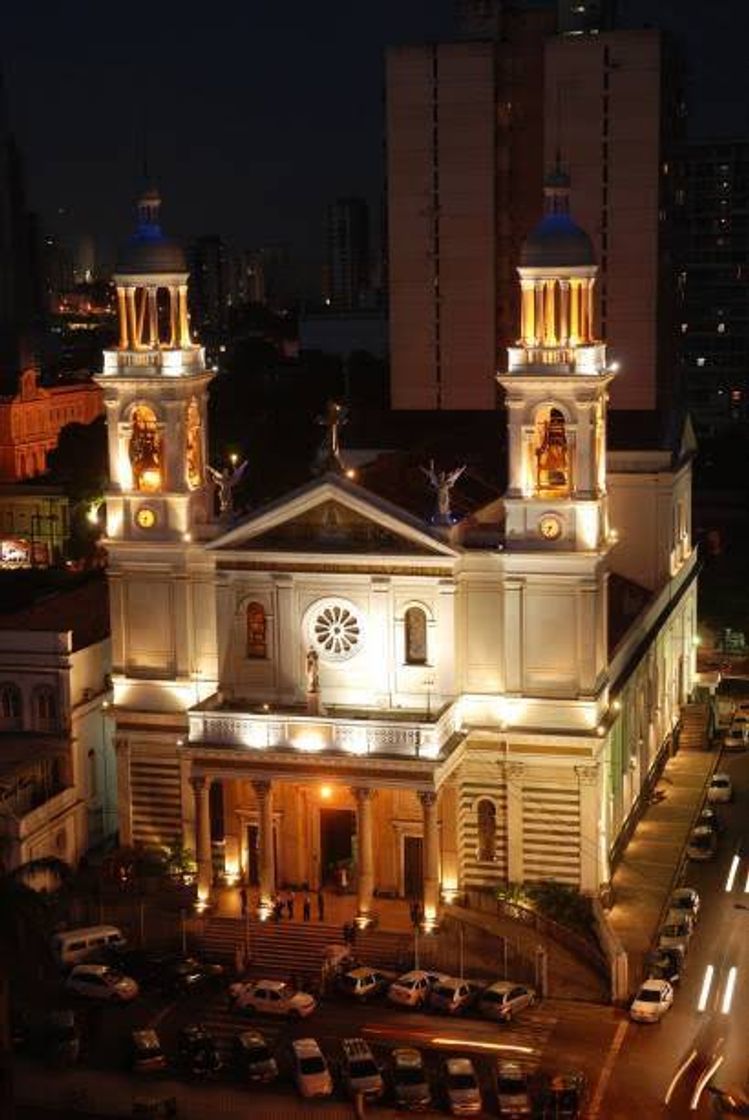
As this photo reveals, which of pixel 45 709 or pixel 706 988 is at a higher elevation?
pixel 45 709

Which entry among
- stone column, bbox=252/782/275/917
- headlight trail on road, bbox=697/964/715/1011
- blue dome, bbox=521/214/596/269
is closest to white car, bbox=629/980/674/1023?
headlight trail on road, bbox=697/964/715/1011

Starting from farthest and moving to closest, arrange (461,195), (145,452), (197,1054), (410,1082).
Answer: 1. (461,195)
2. (145,452)
3. (197,1054)
4. (410,1082)

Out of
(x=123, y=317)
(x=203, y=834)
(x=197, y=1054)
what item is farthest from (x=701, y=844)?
(x=123, y=317)

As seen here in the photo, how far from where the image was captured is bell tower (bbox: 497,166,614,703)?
59812 mm

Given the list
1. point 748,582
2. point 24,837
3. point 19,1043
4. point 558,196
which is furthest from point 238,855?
point 748,582

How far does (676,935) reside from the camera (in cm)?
5809

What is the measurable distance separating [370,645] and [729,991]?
15.5m

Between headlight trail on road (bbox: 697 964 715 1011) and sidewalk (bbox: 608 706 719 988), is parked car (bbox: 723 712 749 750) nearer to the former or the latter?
sidewalk (bbox: 608 706 719 988)

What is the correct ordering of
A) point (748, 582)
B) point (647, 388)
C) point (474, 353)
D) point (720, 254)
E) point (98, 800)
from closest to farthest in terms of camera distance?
point (98, 800)
point (647, 388)
point (474, 353)
point (748, 582)
point (720, 254)

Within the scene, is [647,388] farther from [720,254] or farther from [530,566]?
[720,254]

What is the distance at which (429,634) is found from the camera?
60938 millimetres

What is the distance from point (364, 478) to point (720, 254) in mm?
107150

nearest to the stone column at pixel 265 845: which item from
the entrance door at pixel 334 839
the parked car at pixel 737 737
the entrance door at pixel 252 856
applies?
the entrance door at pixel 252 856

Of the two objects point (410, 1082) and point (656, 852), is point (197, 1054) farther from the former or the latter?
point (656, 852)
